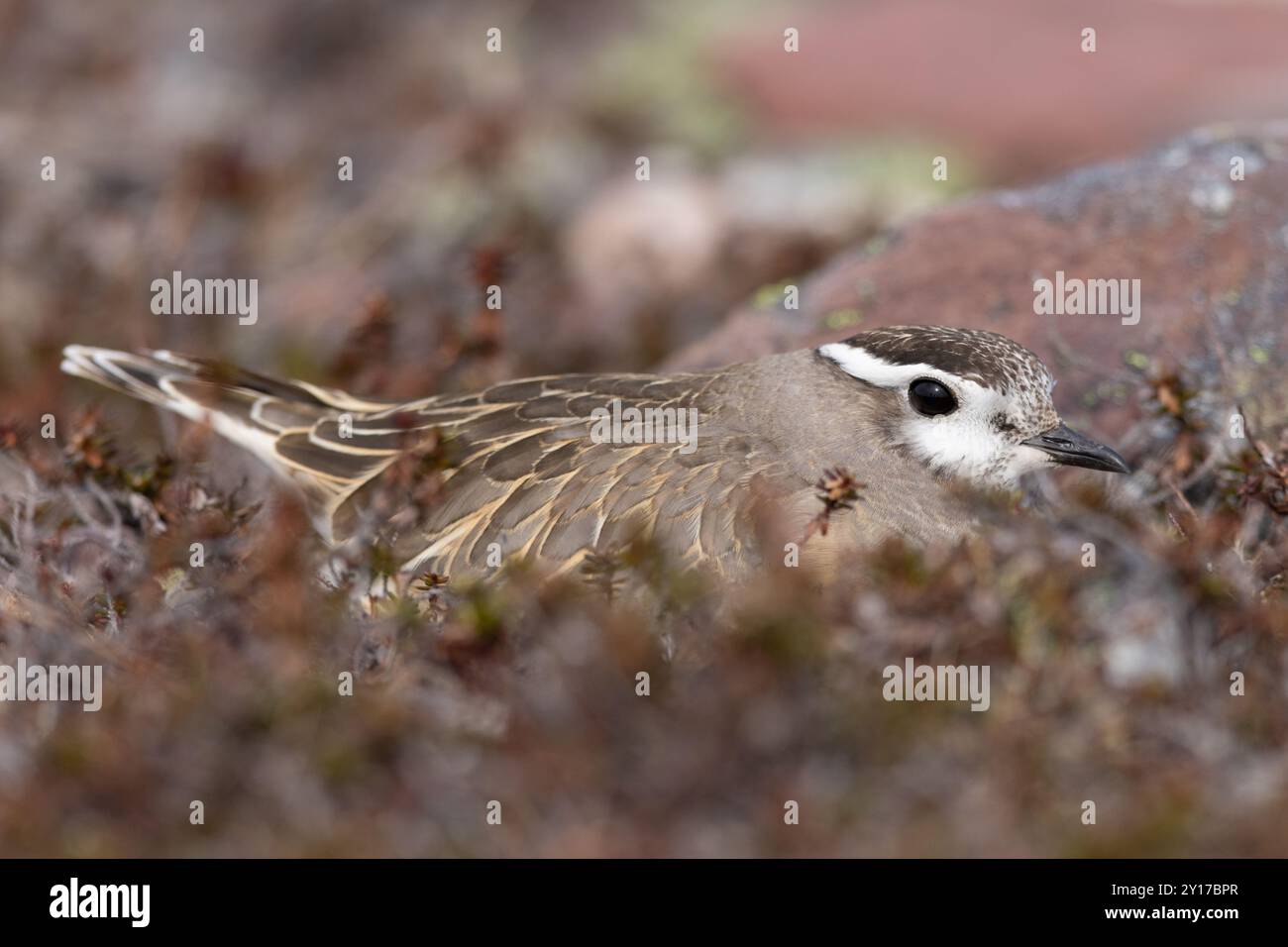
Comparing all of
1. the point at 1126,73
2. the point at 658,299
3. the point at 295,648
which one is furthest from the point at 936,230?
the point at 1126,73

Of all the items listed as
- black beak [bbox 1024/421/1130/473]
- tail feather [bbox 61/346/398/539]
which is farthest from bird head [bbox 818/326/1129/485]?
tail feather [bbox 61/346/398/539]

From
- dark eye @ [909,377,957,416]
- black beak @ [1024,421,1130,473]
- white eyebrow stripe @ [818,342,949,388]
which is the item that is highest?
white eyebrow stripe @ [818,342,949,388]

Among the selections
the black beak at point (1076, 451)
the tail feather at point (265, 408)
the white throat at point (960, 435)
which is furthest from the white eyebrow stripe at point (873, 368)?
the tail feather at point (265, 408)

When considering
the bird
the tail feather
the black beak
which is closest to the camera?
the bird

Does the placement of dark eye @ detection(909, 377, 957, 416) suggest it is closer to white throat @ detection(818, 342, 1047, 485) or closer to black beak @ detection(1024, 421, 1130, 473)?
white throat @ detection(818, 342, 1047, 485)

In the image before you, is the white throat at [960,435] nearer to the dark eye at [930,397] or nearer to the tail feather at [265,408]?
the dark eye at [930,397]

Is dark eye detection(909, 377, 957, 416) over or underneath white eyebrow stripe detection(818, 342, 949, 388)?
underneath

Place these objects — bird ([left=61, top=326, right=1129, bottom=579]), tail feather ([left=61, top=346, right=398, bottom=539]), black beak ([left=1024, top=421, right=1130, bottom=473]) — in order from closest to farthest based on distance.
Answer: bird ([left=61, top=326, right=1129, bottom=579]), black beak ([left=1024, top=421, right=1130, bottom=473]), tail feather ([left=61, top=346, right=398, bottom=539])

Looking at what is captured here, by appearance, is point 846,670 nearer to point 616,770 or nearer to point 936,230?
point 616,770
